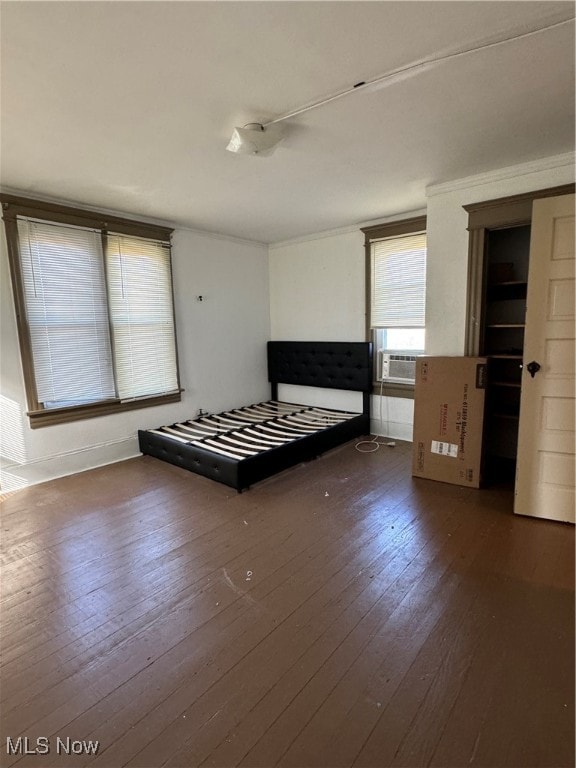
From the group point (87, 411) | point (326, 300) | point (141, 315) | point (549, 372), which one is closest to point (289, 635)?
point (549, 372)

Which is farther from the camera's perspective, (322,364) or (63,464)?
(322,364)

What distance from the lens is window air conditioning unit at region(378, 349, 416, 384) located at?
420cm

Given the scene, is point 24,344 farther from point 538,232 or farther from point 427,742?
point 538,232

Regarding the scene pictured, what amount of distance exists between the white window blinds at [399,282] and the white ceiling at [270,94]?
0.84m

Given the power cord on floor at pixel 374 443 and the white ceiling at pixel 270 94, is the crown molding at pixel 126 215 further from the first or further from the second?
the power cord on floor at pixel 374 443

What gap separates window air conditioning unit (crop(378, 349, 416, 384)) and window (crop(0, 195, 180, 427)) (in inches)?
90.9

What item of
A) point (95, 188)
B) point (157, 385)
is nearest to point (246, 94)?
point (95, 188)

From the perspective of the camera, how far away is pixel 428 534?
2420 millimetres

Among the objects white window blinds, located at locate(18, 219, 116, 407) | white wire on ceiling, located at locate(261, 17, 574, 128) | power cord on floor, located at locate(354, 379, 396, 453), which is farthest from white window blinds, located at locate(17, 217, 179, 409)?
white wire on ceiling, located at locate(261, 17, 574, 128)

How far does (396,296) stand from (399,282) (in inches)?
5.7

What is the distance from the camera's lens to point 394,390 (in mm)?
4297

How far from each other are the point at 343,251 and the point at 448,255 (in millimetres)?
1562

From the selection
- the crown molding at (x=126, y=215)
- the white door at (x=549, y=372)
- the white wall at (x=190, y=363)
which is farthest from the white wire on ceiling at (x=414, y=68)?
the white wall at (x=190, y=363)

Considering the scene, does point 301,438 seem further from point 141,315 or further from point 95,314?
point 95,314
